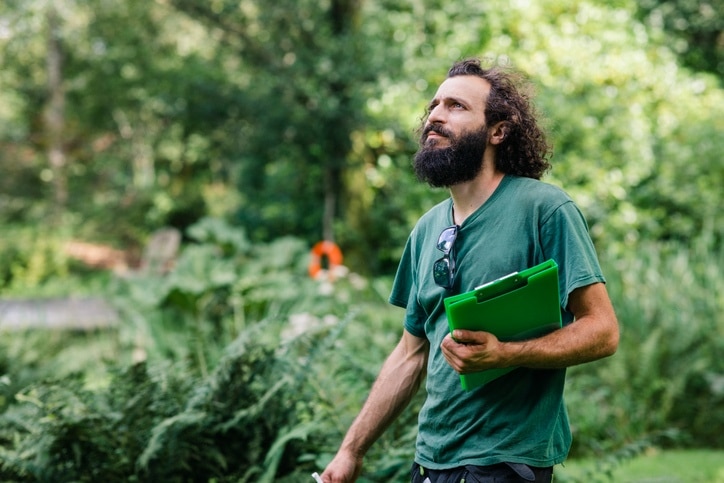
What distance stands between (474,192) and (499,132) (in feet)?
0.75

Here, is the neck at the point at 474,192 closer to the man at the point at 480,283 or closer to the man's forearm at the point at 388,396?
the man at the point at 480,283

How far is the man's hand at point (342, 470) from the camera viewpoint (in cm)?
271

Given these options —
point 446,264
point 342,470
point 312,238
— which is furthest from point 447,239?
point 312,238

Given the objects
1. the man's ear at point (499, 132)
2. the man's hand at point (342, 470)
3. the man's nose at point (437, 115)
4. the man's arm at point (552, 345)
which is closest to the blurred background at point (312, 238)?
the man's ear at point (499, 132)

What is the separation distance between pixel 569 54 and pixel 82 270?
1415 cm

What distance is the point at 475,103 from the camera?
2568mm

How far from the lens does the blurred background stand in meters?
3.85

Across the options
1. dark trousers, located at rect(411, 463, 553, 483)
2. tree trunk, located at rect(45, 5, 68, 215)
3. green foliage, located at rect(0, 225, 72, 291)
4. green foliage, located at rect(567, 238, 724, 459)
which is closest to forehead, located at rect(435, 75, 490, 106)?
dark trousers, located at rect(411, 463, 553, 483)

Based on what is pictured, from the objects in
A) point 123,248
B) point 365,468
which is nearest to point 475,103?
point 365,468

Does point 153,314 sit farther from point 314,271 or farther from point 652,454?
point 652,454

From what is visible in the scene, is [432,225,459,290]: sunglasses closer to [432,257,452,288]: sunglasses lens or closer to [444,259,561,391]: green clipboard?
[432,257,452,288]: sunglasses lens

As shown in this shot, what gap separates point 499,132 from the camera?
259 centimetres

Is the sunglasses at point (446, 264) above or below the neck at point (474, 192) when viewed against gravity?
below

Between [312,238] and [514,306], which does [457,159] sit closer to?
[514,306]
